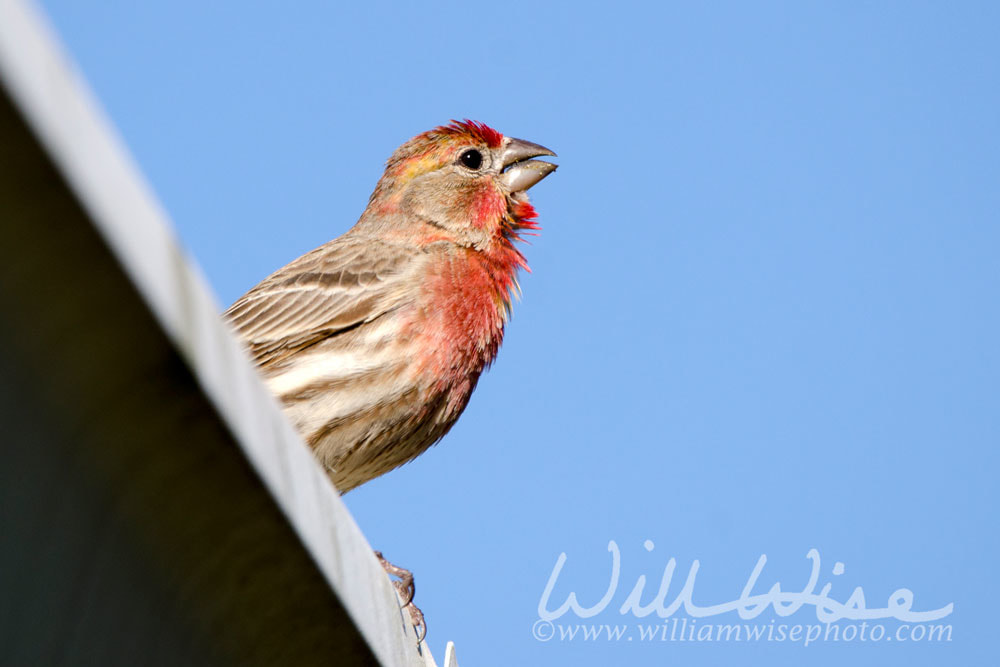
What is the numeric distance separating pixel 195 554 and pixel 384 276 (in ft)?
14.8

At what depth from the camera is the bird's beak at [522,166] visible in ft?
24.4

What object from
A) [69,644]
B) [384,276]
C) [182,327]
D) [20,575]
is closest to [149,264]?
[182,327]

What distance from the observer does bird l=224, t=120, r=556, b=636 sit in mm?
5734

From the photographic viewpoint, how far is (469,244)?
22.7 ft

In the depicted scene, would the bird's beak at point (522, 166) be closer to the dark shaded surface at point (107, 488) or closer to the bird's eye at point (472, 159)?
the bird's eye at point (472, 159)

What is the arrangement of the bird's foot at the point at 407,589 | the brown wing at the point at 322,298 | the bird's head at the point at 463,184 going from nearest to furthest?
the bird's foot at the point at 407,589 < the brown wing at the point at 322,298 < the bird's head at the point at 463,184

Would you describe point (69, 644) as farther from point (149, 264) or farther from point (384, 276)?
point (384, 276)

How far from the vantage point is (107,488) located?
171 centimetres

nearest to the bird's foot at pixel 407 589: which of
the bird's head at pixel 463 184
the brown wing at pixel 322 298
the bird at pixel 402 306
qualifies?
the bird at pixel 402 306

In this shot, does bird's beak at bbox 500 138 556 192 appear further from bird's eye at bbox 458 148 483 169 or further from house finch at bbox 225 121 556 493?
bird's eye at bbox 458 148 483 169

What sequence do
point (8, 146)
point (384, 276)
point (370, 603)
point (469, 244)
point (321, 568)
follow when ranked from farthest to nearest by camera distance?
point (469, 244)
point (384, 276)
point (370, 603)
point (321, 568)
point (8, 146)

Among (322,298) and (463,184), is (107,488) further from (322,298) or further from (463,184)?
(463,184)

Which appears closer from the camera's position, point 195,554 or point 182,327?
point 182,327

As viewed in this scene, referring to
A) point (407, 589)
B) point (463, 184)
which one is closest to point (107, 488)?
point (407, 589)
